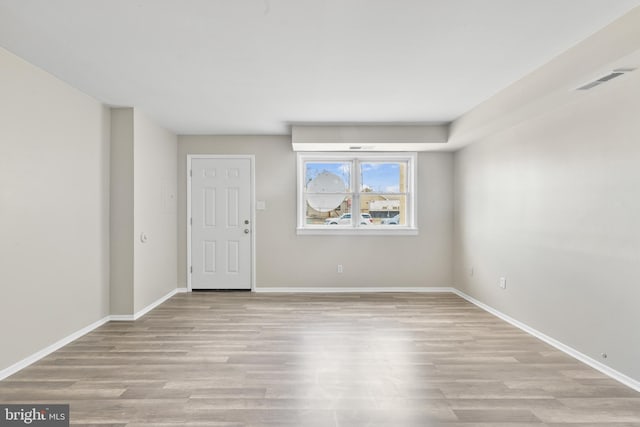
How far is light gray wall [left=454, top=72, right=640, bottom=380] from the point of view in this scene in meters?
2.46

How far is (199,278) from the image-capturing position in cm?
528

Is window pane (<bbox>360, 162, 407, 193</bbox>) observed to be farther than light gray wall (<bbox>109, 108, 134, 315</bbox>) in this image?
Yes

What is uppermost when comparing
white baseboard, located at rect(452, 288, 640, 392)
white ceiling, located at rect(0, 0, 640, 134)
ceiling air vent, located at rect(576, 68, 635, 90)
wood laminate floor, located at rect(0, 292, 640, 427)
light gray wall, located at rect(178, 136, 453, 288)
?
white ceiling, located at rect(0, 0, 640, 134)

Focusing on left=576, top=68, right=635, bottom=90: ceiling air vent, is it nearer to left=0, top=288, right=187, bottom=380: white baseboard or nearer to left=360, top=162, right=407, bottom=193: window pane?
left=360, top=162, right=407, bottom=193: window pane

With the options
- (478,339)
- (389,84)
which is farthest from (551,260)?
(389,84)

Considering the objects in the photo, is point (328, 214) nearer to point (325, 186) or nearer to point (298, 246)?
point (325, 186)

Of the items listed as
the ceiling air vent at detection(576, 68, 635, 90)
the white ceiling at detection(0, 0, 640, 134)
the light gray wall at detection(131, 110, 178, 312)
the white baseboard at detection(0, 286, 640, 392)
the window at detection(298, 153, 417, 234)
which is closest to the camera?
the white ceiling at detection(0, 0, 640, 134)

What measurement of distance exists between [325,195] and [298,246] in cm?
90

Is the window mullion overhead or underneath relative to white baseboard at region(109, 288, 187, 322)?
overhead

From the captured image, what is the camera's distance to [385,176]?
17.8ft

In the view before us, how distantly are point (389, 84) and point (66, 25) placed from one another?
96.8 inches

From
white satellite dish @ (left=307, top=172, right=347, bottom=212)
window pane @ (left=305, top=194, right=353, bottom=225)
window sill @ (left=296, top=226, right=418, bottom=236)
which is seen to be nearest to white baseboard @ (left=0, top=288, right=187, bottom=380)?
window sill @ (left=296, top=226, right=418, bottom=236)

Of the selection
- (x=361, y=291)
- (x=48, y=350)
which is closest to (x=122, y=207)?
(x=48, y=350)

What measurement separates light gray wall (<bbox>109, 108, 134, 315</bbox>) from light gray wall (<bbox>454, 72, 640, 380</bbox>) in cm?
429
